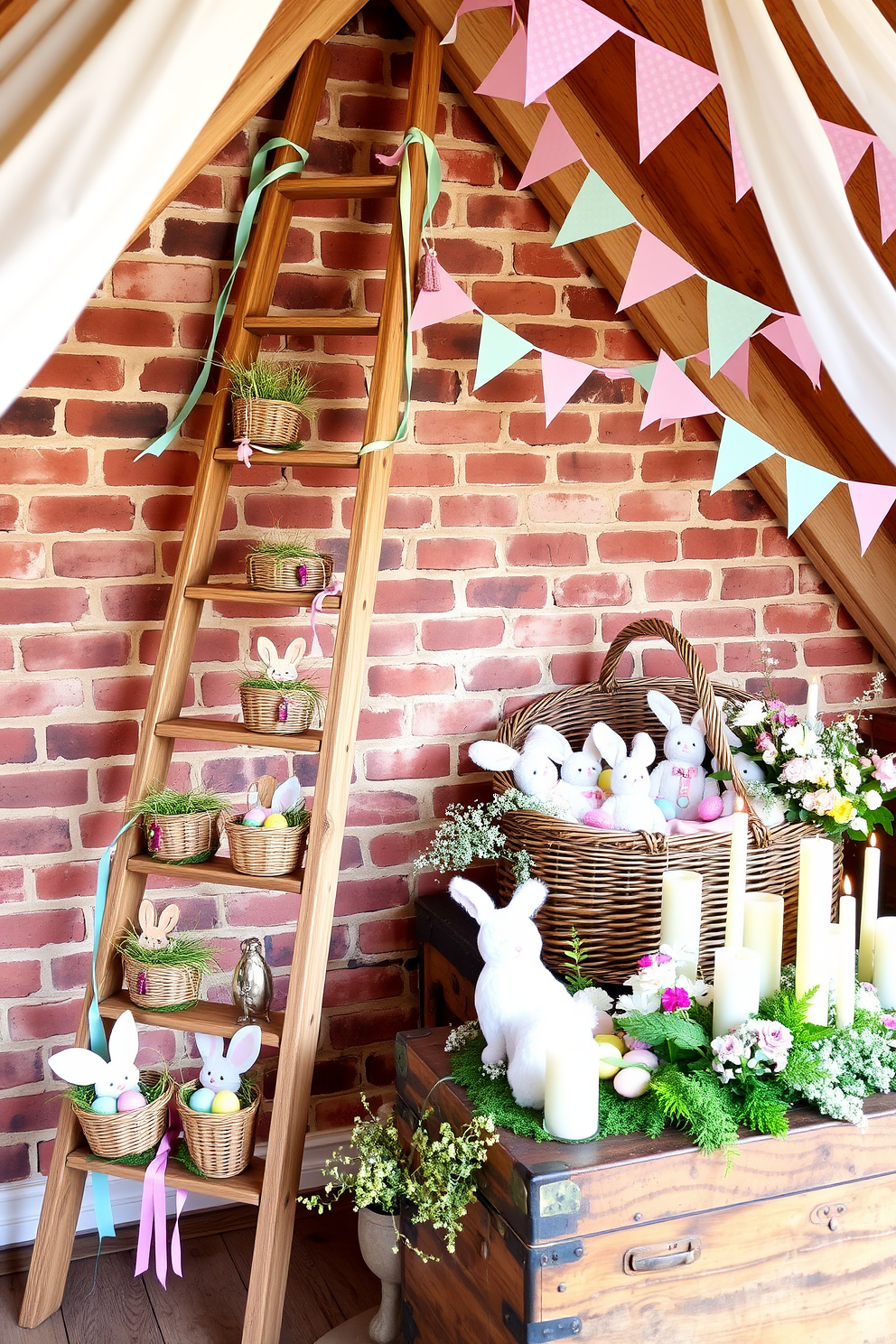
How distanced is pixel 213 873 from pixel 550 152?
1.21 meters

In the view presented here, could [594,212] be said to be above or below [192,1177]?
above

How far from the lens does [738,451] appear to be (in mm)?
1591

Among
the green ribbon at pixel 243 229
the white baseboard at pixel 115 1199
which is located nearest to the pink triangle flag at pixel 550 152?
the green ribbon at pixel 243 229

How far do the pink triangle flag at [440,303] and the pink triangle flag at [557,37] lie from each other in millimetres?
412

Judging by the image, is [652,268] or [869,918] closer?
[869,918]

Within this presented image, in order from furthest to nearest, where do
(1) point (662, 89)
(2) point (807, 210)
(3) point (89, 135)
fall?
(1) point (662, 89), (2) point (807, 210), (3) point (89, 135)

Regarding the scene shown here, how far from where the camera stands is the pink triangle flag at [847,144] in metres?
1.35

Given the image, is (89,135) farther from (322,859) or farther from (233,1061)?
(233,1061)

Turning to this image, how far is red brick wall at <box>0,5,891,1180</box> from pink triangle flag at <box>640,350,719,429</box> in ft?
1.18

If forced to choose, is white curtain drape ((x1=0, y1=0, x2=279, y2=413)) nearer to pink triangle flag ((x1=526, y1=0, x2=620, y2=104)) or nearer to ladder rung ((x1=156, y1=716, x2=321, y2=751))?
pink triangle flag ((x1=526, y1=0, x2=620, y2=104))

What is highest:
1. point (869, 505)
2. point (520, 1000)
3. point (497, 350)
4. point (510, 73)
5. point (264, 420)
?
point (510, 73)

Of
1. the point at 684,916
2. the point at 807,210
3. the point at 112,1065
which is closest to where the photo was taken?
the point at 807,210

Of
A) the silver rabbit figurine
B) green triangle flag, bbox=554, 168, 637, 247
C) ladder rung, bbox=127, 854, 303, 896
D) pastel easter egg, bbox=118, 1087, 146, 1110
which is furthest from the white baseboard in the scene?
green triangle flag, bbox=554, 168, 637, 247

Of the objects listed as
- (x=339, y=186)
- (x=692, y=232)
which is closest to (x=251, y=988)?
(x=339, y=186)
